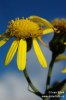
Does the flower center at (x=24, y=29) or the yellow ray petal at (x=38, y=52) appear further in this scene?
the flower center at (x=24, y=29)

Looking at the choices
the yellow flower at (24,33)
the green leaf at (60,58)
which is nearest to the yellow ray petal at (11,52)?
the yellow flower at (24,33)

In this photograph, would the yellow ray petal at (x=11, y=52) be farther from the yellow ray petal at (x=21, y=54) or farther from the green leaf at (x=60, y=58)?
the green leaf at (x=60, y=58)

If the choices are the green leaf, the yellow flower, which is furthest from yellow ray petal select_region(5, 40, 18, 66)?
the green leaf

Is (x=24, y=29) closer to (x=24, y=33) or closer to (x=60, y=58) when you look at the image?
(x=24, y=33)

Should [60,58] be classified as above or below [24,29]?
below

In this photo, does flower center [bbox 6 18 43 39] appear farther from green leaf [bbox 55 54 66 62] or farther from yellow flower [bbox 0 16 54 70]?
green leaf [bbox 55 54 66 62]

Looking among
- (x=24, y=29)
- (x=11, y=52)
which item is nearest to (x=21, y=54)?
(x=11, y=52)
